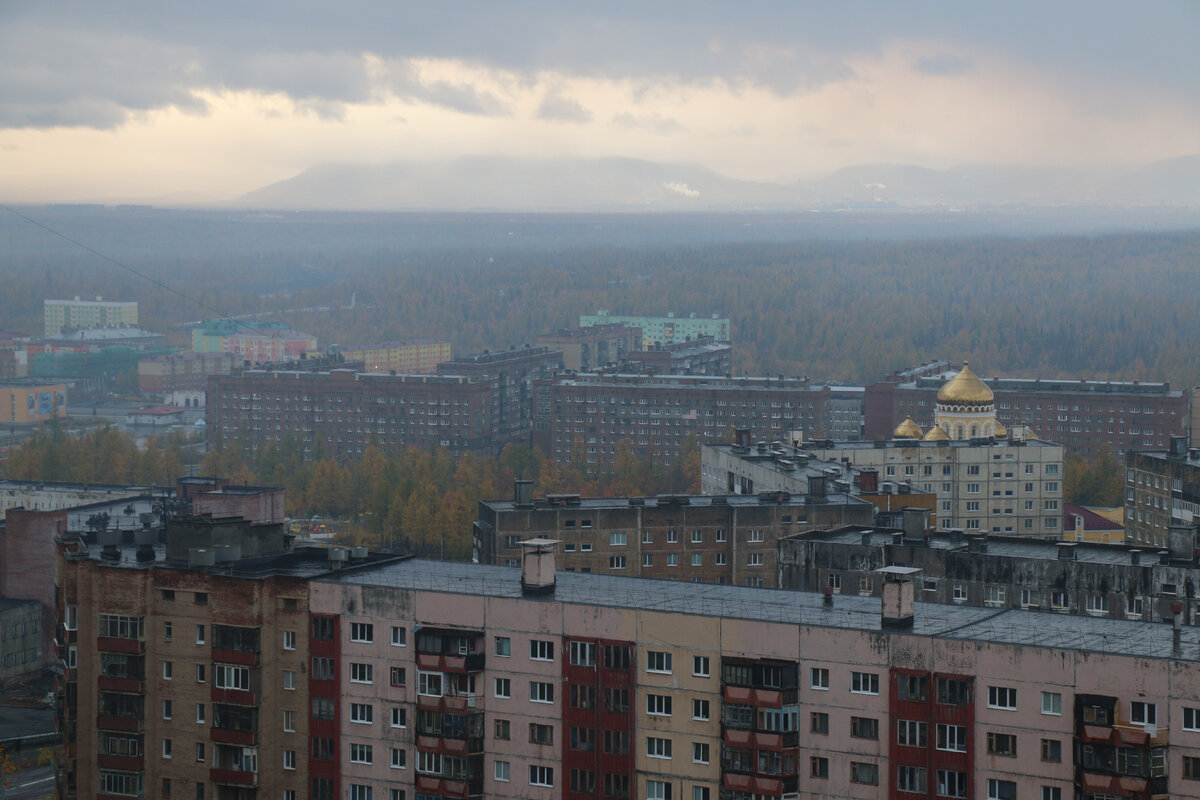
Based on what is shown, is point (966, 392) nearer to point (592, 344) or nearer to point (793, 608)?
point (793, 608)

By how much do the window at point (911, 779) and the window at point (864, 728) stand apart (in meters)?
0.50

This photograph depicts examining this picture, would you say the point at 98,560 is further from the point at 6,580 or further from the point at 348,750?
the point at 6,580

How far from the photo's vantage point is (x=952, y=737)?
21.0 metres

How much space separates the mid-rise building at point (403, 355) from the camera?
14650 cm

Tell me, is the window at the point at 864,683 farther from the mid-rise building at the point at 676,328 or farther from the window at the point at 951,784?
the mid-rise building at the point at 676,328

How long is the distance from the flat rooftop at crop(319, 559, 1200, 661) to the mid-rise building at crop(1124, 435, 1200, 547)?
22453 millimetres

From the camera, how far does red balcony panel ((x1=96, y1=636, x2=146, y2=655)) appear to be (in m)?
24.9

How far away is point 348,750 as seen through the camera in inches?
941

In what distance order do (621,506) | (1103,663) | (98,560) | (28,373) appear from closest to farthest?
(1103,663)
(98,560)
(621,506)
(28,373)

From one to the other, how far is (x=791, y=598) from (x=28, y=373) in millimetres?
126334

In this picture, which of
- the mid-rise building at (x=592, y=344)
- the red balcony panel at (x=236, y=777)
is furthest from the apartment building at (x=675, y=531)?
the mid-rise building at (x=592, y=344)

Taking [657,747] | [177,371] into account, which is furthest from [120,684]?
[177,371]

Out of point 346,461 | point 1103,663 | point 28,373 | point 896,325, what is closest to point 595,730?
→ point 1103,663

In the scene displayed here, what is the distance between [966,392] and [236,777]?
4066 centimetres
